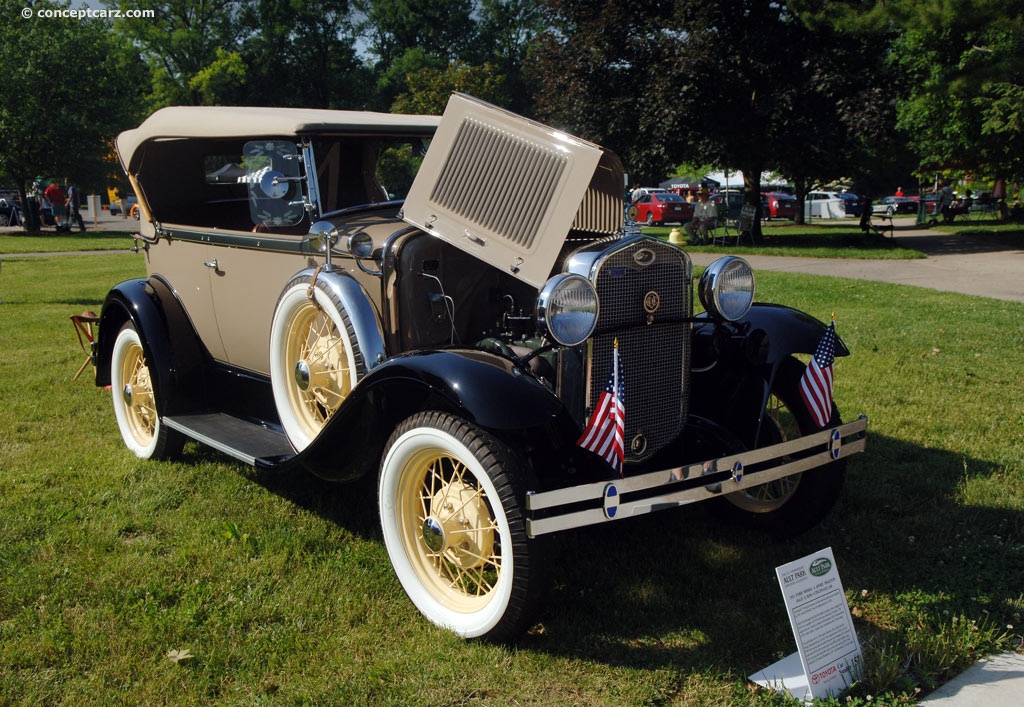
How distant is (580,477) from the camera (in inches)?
129

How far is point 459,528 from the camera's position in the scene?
3.17 m

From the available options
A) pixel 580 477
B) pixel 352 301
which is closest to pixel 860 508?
pixel 580 477

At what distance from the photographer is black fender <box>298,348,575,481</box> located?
2.92 meters

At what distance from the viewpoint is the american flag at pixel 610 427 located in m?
2.89

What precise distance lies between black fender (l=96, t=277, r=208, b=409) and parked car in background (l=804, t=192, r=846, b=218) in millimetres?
32988

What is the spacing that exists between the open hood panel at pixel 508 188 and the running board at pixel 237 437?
1264mm

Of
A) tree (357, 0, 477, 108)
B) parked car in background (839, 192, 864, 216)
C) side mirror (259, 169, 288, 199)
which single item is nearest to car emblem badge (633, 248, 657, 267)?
side mirror (259, 169, 288, 199)

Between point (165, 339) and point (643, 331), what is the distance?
9.37 feet

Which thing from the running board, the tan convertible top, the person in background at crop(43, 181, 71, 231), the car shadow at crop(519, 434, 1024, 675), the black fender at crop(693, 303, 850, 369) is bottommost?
the car shadow at crop(519, 434, 1024, 675)

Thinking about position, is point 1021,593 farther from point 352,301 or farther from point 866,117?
point 866,117

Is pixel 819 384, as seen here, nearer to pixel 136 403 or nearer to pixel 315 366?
pixel 315 366

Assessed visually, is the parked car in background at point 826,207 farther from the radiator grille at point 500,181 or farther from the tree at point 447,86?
the radiator grille at point 500,181

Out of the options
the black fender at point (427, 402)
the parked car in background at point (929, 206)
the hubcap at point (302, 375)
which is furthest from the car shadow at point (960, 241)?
the black fender at point (427, 402)

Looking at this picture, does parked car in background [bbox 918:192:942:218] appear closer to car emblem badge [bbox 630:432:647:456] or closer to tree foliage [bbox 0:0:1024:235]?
tree foliage [bbox 0:0:1024:235]
